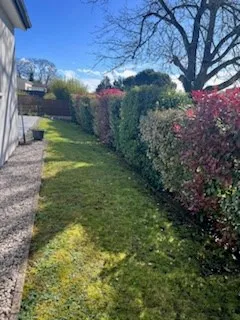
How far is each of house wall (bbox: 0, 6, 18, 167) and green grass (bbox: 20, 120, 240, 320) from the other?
3.19 meters

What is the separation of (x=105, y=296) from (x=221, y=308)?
1193mm

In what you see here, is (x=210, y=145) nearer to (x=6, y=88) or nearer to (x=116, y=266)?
(x=116, y=266)

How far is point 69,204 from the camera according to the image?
5.75m

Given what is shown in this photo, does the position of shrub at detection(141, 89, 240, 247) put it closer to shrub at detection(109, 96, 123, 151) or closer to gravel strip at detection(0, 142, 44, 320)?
gravel strip at detection(0, 142, 44, 320)

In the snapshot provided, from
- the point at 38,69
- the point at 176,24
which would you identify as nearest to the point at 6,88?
the point at 176,24

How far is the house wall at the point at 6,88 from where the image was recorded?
8.34 m

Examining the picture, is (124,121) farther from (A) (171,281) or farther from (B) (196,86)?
(A) (171,281)

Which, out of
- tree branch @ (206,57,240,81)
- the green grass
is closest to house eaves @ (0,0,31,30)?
the green grass

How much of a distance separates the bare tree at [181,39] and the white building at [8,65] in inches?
241

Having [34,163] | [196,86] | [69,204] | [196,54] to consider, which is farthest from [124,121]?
[196,54]

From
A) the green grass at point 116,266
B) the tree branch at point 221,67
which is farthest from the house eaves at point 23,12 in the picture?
the tree branch at point 221,67

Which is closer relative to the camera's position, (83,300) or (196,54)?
(83,300)

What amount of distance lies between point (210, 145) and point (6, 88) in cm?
719

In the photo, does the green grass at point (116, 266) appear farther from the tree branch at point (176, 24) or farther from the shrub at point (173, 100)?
the tree branch at point (176, 24)
